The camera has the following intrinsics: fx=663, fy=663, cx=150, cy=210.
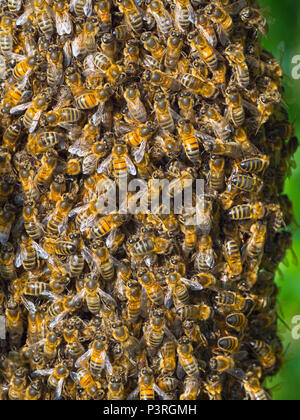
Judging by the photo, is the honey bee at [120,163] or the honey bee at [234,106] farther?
the honey bee at [234,106]

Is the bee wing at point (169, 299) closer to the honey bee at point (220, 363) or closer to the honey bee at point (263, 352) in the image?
the honey bee at point (220, 363)

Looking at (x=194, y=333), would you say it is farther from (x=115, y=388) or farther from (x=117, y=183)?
(x=117, y=183)

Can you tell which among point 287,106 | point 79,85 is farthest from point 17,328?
point 287,106

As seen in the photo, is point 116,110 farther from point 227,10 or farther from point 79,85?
point 227,10

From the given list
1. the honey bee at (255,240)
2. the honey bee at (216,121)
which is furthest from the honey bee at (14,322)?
the honey bee at (216,121)

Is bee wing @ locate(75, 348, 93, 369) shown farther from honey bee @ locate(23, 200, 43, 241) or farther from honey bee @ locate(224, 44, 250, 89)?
honey bee @ locate(224, 44, 250, 89)
